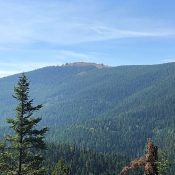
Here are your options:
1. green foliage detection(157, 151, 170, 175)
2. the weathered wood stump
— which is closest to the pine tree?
the weathered wood stump

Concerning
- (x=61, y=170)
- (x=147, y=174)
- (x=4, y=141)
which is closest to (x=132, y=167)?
(x=147, y=174)

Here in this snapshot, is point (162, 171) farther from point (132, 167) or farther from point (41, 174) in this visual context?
point (41, 174)

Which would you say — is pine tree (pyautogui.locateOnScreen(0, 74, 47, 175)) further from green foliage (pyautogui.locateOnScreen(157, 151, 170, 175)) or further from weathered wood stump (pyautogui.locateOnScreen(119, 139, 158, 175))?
green foliage (pyautogui.locateOnScreen(157, 151, 170, 175))

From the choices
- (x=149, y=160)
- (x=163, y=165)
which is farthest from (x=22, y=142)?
(x=163, y=165)

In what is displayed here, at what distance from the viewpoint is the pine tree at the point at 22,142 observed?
119ft

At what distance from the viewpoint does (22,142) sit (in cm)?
3650

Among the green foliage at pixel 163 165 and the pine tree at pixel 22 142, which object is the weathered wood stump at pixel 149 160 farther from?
the pine tree at pixel 22 142

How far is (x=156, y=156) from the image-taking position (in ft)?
76.9

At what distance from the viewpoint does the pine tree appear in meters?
36.3

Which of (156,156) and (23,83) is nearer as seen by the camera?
(156,156)

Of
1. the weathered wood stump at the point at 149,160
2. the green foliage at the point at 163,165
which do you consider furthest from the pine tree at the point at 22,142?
the green foliage at the point at 163,165

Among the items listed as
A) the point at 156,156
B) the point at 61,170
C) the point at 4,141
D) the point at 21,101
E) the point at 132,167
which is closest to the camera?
the point at 132,167

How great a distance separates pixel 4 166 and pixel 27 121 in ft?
13.4

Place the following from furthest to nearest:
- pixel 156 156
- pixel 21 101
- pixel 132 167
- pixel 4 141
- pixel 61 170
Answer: pixel 61 170
pixel 21 101
pixel 4 141
pixel 156 156
pixel 132 167
